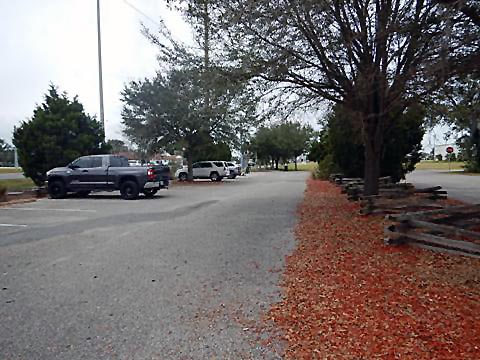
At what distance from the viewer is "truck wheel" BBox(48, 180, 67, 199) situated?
760 inches

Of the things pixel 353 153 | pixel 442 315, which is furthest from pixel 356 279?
pixel 353 153

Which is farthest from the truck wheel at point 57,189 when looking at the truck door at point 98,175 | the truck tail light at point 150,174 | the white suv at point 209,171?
the white suv at point 209,171

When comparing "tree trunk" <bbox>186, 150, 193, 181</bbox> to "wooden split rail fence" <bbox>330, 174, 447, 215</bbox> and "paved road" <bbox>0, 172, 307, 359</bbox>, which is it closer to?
"wooden split rail fence" <bbox>330, 174, 447, 215</bbox>

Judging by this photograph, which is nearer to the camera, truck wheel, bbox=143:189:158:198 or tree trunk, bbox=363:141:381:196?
tree trunk, bbox=363:141:381:196

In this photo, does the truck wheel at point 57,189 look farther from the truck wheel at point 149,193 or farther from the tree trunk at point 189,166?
the tree trunk at point 189,166

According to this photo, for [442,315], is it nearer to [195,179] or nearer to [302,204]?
[302,204]

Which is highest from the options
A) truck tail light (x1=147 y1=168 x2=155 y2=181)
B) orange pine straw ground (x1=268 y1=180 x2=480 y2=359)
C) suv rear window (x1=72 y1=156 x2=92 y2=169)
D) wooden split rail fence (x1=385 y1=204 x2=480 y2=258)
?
suv rear window (x1=72 y1=156 x2=92 y2=169)

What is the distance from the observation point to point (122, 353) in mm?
3816

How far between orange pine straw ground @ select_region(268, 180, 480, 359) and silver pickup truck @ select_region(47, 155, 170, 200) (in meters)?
11.7

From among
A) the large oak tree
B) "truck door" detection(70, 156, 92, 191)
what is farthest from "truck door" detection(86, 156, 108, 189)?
the large oak tree

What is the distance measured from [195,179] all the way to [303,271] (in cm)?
3309

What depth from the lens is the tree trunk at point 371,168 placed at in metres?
13.6

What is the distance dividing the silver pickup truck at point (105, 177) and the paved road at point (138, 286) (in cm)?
679

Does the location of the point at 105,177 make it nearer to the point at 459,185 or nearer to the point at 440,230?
the point at 440,230
